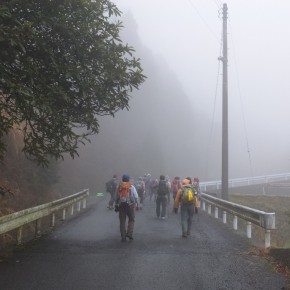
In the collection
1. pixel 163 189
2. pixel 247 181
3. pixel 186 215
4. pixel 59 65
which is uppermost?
pixel 59 65

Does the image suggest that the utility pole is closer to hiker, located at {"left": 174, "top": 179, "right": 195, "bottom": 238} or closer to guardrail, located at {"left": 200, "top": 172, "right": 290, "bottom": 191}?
hiker, located at {"left": 174, "top": 179, "right": 195, "bottom": 238}

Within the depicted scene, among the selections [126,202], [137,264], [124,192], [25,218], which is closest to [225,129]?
[124,192]

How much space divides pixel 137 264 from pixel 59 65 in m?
4.61

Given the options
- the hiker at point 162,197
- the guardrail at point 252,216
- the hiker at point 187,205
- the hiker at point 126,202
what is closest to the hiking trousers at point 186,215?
the hiker at point 187,205

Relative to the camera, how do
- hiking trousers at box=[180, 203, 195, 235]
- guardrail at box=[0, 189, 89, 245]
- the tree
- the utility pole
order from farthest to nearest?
the utility pole
hiking trousers at box=[180, 203, 195, 235]
guardrail at box=[0, 189, 89, 245]
the tree

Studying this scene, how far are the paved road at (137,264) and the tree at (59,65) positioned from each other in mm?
2594

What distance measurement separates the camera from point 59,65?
961 cm

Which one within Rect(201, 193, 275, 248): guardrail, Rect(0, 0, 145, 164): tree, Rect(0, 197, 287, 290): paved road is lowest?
Rect(0, 197, 287, 290): paved road

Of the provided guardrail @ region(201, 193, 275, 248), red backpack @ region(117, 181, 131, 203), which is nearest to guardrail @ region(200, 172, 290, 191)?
guardrail @ region(201, 193, 275, 248)

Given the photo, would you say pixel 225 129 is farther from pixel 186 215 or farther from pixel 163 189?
pixel 186 215

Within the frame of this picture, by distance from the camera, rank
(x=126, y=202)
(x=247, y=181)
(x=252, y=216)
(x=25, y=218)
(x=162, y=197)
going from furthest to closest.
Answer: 1. (x=247, y=181)
2. (x=162, y=197)
3. (x=252, y=216)
4. (x=126, y=202)
5. (x=25, y=218)

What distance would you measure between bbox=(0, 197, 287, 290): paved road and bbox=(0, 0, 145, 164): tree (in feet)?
8.51

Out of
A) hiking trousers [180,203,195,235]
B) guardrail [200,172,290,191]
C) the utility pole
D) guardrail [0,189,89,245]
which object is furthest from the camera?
guardrail [200,172,290,191]

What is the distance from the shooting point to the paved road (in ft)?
23.2
